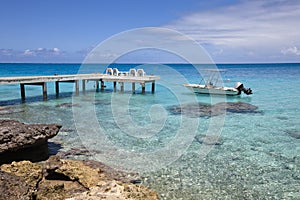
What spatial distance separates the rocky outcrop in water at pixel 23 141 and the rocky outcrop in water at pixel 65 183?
0.81m

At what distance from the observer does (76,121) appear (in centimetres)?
1380

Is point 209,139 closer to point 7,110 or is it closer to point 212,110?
point 212,110

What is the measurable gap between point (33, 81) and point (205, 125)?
12932mm

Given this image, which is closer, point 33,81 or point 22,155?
point 22,155

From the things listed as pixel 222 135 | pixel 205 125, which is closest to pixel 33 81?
pixel 205 125

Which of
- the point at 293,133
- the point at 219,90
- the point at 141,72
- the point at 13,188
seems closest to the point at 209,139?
the point at 293,133

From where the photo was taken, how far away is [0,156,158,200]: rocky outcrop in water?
444 centimetres

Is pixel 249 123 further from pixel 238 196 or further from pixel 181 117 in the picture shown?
pixel 238 196

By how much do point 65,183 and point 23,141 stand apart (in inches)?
68.5

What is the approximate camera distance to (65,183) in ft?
20.2

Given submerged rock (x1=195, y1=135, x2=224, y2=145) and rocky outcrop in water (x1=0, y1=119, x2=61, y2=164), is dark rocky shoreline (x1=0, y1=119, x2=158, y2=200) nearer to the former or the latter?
rocky outcrop in water (x1=0, y1=119, x2=61, y2=164)

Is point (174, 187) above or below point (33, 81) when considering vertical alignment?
below

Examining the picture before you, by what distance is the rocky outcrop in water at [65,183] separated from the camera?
14.6ft

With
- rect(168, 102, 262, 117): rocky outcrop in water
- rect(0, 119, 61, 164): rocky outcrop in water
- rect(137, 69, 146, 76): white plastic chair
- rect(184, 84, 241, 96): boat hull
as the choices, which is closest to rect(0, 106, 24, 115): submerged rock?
rect(0, 119, 61, 164): rocky outcrop in water
